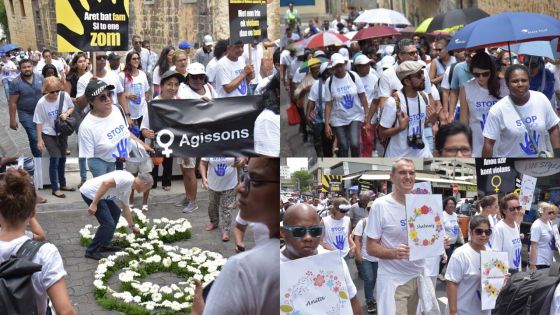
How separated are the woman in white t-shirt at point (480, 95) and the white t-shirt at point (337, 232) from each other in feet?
5.26

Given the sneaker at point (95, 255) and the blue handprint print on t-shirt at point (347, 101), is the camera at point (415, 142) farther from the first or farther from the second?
the blue handprint print on t-shirt at point (347, 101)

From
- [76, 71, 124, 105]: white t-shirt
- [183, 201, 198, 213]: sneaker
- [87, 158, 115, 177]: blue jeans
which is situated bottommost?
[183, 201, 198, 213]: sneaker

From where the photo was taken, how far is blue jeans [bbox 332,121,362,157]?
446 centimetres

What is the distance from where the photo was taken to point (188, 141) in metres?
3.23

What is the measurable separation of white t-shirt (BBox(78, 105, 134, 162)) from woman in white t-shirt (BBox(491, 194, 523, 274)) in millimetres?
1121

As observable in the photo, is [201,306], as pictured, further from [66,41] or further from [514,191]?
[66,41]

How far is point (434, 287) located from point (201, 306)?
652 millimetres

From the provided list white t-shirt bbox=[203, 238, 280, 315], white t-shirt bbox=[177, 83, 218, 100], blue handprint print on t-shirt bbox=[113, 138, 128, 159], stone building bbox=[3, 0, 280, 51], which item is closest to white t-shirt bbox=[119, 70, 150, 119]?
white t-shirt bbox=[177, 83, 218, 100]

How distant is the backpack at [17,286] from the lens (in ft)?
6.62

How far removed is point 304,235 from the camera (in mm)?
2199

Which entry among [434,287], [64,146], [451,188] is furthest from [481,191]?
[64,146]

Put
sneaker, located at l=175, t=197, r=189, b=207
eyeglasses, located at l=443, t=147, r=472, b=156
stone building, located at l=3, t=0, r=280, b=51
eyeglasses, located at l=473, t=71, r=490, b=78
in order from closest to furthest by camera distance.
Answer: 1. eyeglasses, located at l=443, t=147, r=472, b=156
2. sneaker, located at l=175, t=197, r=189, b=207
3. eyeglasses, located at l=473, t=71, r=490, b=78
4. stone building, located at l=3, t=0, r=280, b=51

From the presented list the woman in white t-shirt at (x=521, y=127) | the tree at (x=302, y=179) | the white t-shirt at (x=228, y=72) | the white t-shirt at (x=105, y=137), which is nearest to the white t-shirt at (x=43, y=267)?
the white t-shirt at (x=105, y=137)

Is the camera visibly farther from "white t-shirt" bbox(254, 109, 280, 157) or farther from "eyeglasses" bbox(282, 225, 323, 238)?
"eyeglasses" bbox(282, 225, 323, 238)
